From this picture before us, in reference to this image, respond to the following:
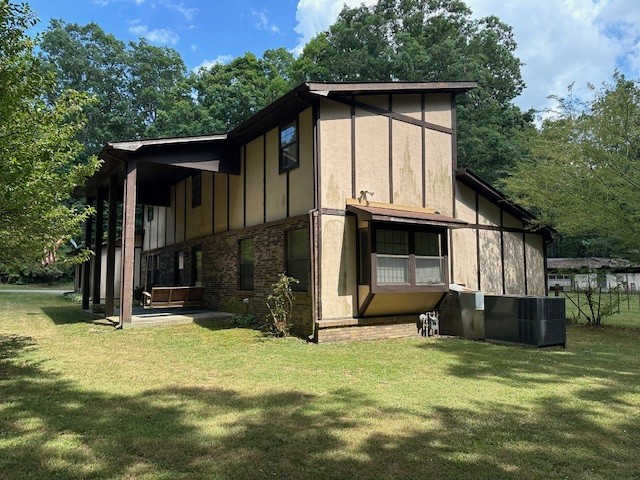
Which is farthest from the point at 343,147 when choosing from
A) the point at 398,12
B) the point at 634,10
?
the point at 398,12

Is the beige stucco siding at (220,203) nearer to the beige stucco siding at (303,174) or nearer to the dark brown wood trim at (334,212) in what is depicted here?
the beige stucco siding at (303,174)

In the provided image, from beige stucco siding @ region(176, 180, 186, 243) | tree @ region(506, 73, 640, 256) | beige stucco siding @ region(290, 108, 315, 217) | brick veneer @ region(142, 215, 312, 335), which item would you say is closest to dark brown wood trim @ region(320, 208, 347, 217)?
beige stucco siding @ region(290, 108, 315, 217)

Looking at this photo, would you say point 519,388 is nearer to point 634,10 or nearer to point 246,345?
point 246,345

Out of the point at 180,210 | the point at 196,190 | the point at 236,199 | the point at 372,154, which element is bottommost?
the point at 236,199

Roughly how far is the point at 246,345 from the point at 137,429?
509 cm

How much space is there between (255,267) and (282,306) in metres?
2.07

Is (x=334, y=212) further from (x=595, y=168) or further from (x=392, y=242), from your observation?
(x=595, y=168)

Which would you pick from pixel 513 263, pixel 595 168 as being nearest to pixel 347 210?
pixel 513 263

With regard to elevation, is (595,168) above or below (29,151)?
above

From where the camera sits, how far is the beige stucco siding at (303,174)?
10406mm

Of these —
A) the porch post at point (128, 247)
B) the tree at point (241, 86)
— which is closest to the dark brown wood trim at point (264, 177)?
the porch post at point (128, 247)

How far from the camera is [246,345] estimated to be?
9273mm

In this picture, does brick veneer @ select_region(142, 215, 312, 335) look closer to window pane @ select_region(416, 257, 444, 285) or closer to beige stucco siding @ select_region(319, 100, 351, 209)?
beige stucco siding @ select_region(319, 100, 351, 209)

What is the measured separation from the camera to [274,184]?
11.9m
